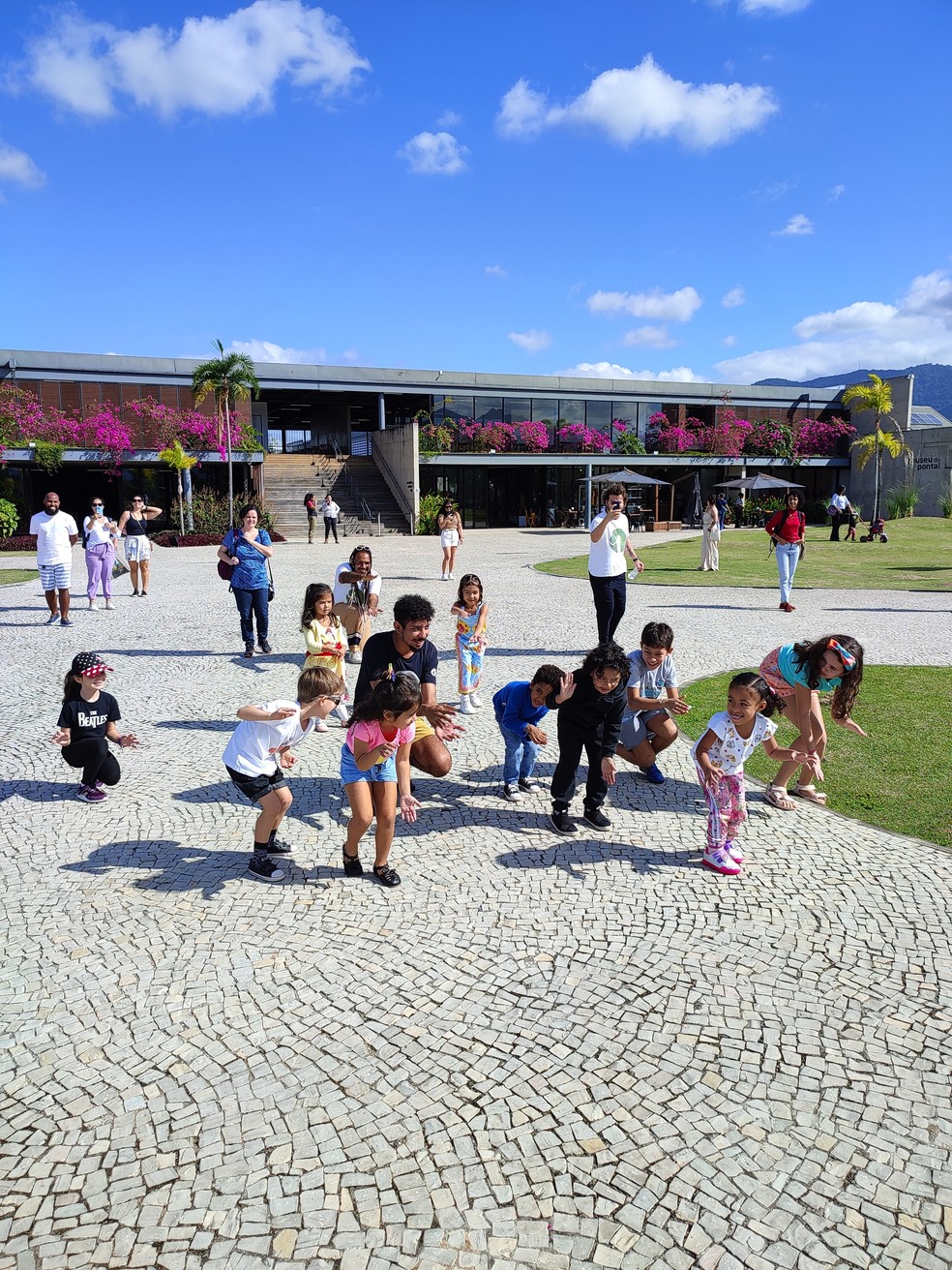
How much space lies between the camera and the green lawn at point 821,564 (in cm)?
1802

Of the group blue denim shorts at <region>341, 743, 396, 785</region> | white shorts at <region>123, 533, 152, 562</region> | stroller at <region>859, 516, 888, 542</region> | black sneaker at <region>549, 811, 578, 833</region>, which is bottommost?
black sneaker at <region>549, 811, 578, 833</region>

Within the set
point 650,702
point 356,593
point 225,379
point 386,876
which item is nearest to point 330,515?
point 225,379

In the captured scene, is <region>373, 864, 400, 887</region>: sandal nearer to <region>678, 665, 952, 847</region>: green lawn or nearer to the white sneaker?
the white sneaker

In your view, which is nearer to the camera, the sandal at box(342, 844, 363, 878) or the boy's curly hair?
the sandal at box(342, 844, 363, 878)

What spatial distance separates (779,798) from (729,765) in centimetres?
120

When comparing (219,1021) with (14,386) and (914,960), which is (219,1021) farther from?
(14,386)

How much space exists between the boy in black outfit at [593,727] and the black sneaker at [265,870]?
5.88 ft

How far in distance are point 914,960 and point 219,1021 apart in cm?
320

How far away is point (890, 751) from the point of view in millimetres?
6988

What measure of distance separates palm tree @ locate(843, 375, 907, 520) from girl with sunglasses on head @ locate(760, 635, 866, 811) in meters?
36.5

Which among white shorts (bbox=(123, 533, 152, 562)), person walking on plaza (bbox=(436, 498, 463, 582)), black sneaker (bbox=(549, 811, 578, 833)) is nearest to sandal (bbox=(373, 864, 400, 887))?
black sneaker (bbox=(549, 811, 578, 833))

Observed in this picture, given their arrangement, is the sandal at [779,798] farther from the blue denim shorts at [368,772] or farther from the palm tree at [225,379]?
the palm tree at [225,379]

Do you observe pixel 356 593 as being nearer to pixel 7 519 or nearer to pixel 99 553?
pixel 99 553

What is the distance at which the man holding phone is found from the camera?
9.27 metres
